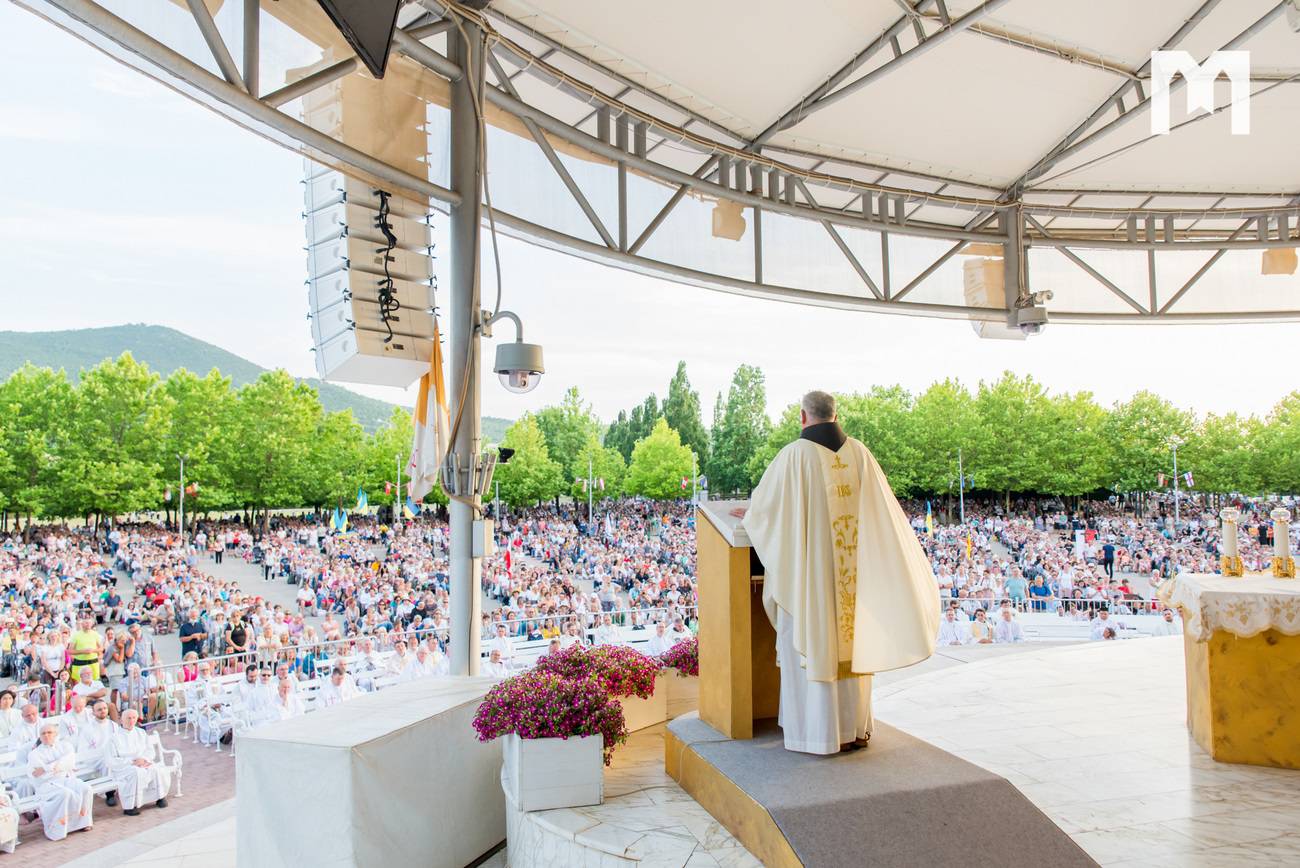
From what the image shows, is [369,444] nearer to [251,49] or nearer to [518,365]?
[518,365]

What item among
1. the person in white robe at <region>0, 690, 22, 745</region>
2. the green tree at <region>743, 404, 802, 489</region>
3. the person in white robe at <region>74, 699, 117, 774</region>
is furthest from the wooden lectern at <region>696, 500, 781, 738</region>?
the green tree at <region>743, 404, 802, 489</region>

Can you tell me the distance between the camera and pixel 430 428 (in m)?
5.20

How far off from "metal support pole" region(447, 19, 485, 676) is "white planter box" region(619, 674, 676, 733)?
972mm

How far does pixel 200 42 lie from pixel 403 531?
34675 millimetres

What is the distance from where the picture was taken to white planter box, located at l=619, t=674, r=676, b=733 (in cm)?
490

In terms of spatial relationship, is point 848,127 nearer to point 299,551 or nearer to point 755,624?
point 755,624

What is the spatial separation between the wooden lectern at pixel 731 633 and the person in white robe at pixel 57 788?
5.28 meters

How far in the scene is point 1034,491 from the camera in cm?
4791

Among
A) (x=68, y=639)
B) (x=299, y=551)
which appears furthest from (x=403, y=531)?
(x=68, y=639)

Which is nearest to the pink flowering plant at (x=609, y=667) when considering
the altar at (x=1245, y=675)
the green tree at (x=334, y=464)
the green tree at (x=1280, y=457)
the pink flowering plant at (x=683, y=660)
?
the pink flowering plant at (x=683, y=660)

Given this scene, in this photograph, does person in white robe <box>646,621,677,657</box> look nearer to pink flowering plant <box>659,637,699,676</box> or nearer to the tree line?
pink flowering plant <box>659,637,699,676</box>

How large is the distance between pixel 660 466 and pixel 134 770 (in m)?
51.1

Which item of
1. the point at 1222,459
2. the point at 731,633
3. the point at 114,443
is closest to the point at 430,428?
the point at 731,633

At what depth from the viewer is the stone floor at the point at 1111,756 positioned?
341 centimetres
